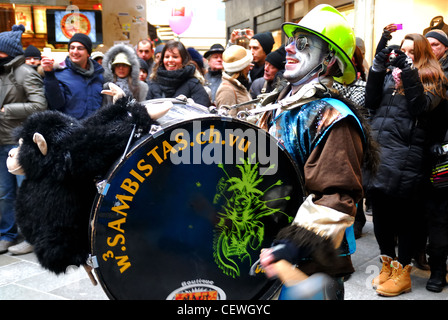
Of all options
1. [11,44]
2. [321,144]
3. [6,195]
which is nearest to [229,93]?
[11,44]

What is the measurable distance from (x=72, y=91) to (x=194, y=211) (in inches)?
144

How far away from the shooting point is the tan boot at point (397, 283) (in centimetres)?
388

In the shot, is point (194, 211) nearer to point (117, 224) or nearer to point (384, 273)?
point (117, 224)

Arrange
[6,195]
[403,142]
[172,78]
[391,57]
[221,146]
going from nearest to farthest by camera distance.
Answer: [221,146], [403,142], [391,57], [172,78], [6,195]

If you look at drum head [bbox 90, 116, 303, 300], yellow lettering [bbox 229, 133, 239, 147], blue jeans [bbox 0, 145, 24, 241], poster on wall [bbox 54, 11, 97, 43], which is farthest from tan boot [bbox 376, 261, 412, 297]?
poster on wall [bbox 54, 11, 97, 43]

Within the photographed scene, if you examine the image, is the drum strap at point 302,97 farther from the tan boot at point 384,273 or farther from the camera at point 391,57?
the tan boot at point 384,273

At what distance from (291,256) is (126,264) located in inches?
22.3

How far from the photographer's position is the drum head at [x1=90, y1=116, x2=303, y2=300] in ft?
5.33

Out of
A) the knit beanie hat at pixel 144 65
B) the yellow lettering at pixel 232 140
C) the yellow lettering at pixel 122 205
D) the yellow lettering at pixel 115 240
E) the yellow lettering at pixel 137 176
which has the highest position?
the knit beanie hat at pixel 144 65

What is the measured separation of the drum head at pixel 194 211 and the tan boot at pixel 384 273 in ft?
8.36

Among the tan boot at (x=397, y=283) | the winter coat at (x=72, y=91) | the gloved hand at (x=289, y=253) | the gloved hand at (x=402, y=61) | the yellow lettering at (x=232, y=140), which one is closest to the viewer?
the gloved hand at (x=289, y=253)

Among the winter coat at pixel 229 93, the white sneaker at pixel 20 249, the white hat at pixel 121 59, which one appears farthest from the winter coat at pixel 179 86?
the white sneaker at pixel 20 249

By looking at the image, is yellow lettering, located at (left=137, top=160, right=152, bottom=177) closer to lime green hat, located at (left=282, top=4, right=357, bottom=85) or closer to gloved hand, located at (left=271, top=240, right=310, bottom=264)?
gloved hand, located at (left=271, top=240, right=310, bottom=264)

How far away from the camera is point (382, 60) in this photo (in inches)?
155
